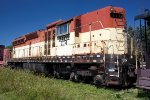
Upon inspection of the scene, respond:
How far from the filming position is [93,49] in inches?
521

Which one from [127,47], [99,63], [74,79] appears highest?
[127,47]

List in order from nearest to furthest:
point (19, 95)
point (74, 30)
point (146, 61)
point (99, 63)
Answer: point (19, 95)
point (146, 61)
point (99, 63)
point (74, 30)

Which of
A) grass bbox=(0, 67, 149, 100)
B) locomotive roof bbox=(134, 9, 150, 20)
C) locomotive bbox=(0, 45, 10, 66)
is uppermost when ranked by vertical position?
locomotive roof bbox=(134, 9, 150, 20)

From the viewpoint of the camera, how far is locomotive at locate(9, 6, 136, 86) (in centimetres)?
Result: 1175

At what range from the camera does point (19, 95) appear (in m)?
8.84

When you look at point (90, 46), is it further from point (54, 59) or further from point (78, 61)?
point (54, 59)

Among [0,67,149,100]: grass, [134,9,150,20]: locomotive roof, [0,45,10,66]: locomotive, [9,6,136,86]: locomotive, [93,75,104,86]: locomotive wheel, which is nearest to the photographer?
[0,67,149,100]: grass

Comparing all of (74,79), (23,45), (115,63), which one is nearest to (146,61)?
(115,63)

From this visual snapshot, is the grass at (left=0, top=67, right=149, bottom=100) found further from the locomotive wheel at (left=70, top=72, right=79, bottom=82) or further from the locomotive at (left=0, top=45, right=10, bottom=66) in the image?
the locomotive at (left=0, top=45, right=10, bottom=66)

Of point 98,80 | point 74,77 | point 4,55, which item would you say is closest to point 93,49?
point 98,80

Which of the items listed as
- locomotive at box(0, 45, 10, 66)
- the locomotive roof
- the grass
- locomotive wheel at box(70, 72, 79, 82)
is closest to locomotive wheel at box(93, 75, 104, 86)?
the grass

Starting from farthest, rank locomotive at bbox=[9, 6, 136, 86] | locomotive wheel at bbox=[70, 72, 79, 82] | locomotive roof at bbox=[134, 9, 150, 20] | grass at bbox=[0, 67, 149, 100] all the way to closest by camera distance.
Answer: locomotive wheel at bbox=[70, 72, 79, 82] → locomotive at bbox=[9, 6, 136, 86] → locomotive roof at bbox=[134, 9, 150, 20] → grass at bbox=[0, 67, 149, 100]

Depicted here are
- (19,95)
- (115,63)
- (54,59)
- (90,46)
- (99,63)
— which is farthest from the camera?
(54,59)

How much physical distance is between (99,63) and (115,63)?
1030 mm
